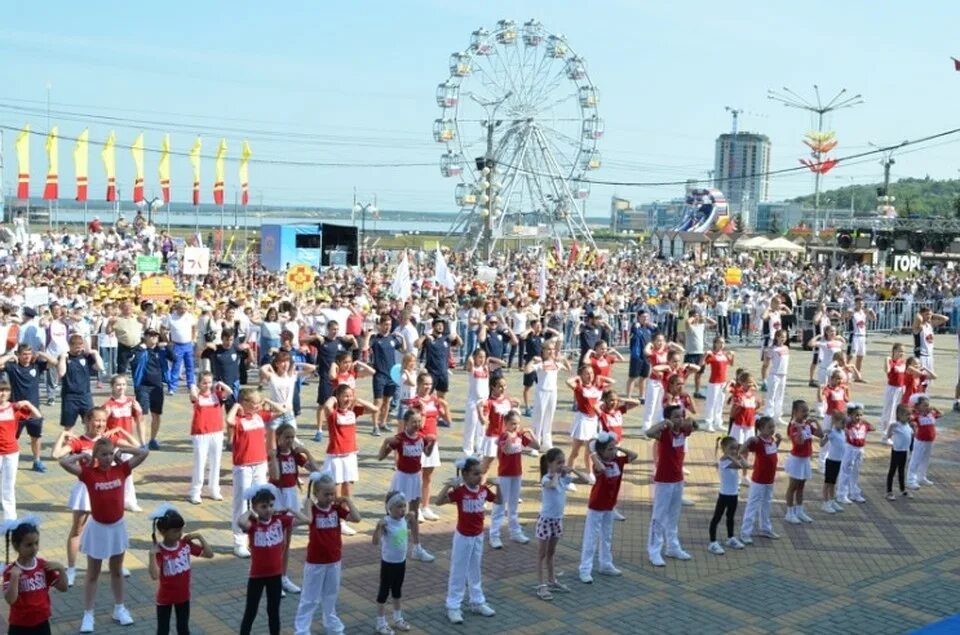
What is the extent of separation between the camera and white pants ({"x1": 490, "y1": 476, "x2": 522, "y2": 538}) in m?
9.93

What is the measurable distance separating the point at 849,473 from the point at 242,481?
283 inches

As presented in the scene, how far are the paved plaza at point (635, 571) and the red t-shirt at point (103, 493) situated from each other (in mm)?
788

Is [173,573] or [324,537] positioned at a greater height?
[324,537]

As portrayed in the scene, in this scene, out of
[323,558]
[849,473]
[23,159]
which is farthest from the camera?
[23,159]

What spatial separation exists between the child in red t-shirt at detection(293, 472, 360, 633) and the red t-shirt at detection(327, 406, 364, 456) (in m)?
2.23

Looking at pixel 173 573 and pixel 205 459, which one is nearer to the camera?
pixel 173 573

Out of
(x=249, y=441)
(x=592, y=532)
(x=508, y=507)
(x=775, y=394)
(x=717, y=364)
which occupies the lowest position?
(x=508, y=507)

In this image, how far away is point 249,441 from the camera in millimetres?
9453

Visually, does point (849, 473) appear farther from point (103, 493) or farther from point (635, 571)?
point (103, 493)

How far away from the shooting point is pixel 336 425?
9.80 metres

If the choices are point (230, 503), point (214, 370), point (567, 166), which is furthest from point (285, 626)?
point (567, 166)

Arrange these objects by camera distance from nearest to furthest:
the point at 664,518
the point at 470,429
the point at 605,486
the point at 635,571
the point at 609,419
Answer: the point at 605,486 → the point at 635,571 → the point at 664,518 → the point at 609,419 → the point at 470,429

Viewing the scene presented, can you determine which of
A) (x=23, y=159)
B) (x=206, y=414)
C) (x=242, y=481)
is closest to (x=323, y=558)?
(x=242, y=481)

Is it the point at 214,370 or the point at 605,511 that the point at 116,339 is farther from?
the point at 605,511
